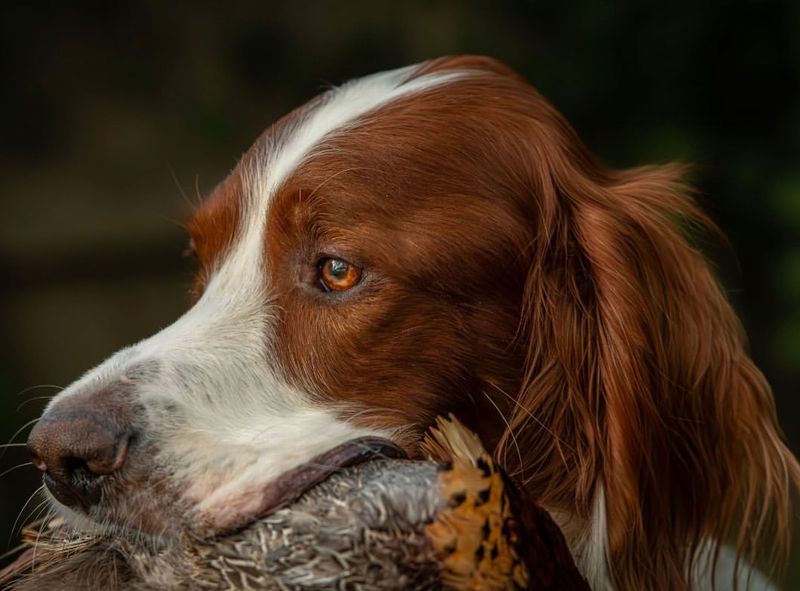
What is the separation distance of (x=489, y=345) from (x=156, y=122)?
383cm

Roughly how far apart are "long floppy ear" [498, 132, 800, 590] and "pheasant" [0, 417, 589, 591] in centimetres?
37

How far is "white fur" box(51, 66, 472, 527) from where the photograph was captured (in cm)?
211

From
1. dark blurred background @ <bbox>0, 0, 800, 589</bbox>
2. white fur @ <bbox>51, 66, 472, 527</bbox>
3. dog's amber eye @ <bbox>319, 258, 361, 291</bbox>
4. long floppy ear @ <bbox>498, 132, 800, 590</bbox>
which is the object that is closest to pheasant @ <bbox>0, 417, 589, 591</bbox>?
white fur @ <bbox>51, 66, 472, 527</bbox>

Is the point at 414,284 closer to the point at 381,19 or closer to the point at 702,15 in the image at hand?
the point at 702,15

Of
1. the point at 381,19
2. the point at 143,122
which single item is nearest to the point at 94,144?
the point at 143,122

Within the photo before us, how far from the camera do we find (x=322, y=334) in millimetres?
2361

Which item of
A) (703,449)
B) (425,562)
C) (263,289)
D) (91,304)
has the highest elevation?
(263,289)

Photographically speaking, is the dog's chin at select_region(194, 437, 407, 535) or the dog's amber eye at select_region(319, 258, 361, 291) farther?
the dog's amber eye at select_region(319, 258, 361, 291)

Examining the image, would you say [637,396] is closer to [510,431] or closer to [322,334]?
[510,431]

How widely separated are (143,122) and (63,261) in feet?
2.43

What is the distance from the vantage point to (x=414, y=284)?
2355 millimetres

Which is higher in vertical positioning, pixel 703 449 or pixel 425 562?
pixel 425 562

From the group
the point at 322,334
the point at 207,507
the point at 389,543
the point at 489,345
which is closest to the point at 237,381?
the point at 322,334

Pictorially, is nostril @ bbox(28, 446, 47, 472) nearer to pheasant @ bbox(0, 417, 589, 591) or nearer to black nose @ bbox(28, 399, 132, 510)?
black nose @ bbox(28, 399, 132, 510)
